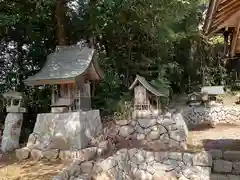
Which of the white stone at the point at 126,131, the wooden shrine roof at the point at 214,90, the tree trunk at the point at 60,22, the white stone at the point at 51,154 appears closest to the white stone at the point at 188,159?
the white stone at the point at 126,131

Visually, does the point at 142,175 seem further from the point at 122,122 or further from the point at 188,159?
the point at 122,122

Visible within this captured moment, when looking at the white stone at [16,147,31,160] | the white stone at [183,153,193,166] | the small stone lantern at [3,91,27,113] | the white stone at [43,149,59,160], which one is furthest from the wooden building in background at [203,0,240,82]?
the small stone lantern at [3,91,27,113]

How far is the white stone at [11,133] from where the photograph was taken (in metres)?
9.85

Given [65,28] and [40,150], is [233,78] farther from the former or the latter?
[40,150]

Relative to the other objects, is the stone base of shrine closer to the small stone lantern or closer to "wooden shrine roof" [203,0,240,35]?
the small stone lantern

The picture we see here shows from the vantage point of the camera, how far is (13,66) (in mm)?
13484

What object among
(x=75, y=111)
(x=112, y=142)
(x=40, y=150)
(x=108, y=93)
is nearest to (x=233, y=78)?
(x=108, y=93)

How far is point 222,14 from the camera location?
402 centimetres

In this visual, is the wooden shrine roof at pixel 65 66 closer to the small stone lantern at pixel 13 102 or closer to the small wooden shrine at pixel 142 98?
the small stone lantern at pixel 13 102

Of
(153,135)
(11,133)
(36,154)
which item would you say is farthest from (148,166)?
(11,133)

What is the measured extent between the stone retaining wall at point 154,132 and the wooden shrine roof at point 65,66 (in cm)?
233

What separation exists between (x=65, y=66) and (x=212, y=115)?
361 inches

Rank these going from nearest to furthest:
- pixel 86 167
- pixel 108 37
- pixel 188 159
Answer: pixel 86 167
pixel 188 159
pixel 108 37

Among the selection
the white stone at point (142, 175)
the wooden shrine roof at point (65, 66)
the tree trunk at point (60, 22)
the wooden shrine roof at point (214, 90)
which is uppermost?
the tree trunk at point (60, 22)
